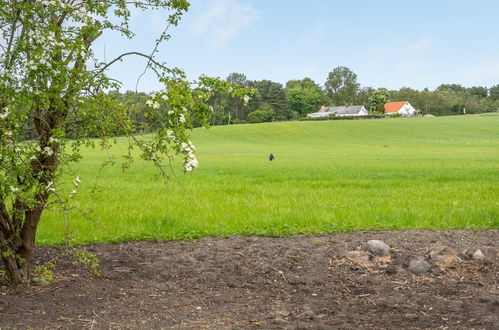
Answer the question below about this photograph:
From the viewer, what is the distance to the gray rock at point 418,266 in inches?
303

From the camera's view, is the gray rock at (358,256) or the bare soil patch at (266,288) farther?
the gray rock at (358,256)

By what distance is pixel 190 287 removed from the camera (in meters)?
7.20

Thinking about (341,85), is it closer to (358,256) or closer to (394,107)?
(394,107)

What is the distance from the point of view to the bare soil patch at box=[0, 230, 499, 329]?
19.7ft

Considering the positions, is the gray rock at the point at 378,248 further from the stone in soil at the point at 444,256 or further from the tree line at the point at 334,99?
the tree line at the point at 334,99

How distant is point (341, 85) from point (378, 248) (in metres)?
170

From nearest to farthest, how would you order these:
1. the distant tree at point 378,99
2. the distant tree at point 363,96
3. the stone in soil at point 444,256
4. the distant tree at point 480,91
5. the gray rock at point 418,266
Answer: the gray rock at point 418,266 < the stone in soil at point 444,256 < the distant tree at point 378,99 < the distant tree at point 363,96 < the distant tree at point 480,91

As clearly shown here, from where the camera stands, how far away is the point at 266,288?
23.7 feet

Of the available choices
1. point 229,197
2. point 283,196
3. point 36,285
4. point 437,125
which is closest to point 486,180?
point 283,196

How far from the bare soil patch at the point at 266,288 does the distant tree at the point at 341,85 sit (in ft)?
526

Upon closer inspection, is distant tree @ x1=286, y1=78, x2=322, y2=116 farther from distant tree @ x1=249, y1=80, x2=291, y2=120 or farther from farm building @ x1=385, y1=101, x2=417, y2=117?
farm building @ x1=385, y1=101, x2=417, y2=117

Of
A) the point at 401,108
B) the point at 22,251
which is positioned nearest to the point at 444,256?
the point at 22,251

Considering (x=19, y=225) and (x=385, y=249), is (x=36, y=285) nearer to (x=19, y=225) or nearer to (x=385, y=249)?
(x=19, y=225)

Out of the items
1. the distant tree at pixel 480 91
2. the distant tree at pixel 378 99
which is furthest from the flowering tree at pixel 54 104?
the distant tree at pixel 480 91
